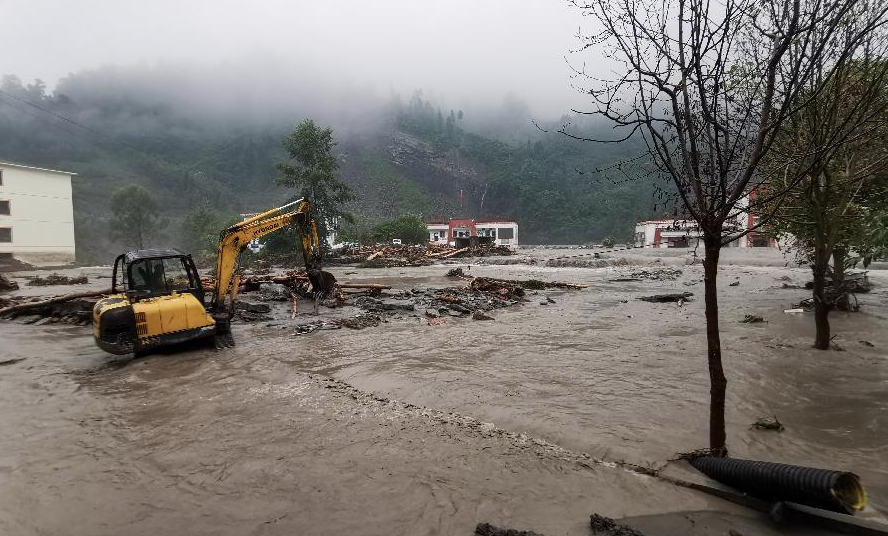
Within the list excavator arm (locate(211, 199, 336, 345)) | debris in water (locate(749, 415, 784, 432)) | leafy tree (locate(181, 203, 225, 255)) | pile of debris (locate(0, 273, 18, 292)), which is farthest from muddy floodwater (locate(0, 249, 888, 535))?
leafy tree (locate(181, 203, 225, 255))

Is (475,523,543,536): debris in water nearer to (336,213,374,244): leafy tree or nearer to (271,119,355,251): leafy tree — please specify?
(271,119,355,251): leafy tree

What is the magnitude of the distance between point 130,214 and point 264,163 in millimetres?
90741

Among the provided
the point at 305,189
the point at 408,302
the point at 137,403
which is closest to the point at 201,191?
the point at 305,189

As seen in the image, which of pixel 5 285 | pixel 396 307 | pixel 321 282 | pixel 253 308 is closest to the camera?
pixel 253 308

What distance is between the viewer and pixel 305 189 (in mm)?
39625

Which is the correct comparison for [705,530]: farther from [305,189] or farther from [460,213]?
[460,213]

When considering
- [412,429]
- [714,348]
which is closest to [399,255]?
[412,429]

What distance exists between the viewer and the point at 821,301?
26.2 ft

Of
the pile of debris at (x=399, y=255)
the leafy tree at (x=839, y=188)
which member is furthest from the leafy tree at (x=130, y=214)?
the leafy tree at (x=839, y=188)

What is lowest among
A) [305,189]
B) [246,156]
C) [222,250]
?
[222,250]

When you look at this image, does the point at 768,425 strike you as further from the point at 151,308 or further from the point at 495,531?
the point at 151,308

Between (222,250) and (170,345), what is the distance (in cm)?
246

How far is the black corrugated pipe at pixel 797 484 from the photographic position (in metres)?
2.72

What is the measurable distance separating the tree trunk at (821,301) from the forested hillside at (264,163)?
77.4 m
